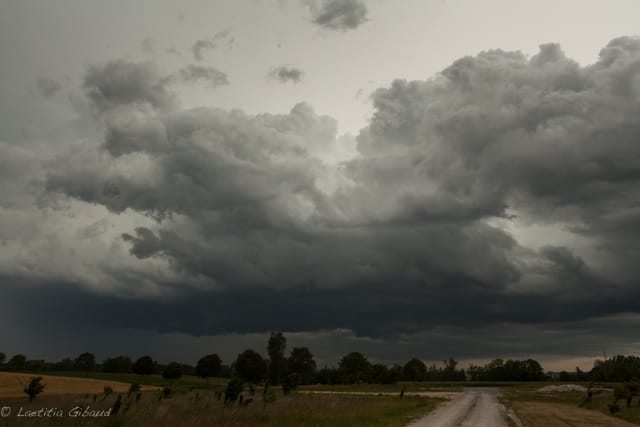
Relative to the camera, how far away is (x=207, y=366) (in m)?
163

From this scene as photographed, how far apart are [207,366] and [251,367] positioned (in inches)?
603

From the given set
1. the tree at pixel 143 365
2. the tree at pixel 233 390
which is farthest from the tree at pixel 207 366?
the tree at pixel 233 390

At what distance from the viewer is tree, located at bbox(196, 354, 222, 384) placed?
535ft

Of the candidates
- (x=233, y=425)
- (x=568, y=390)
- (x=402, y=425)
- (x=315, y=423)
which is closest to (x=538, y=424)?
(x=402, y=425)

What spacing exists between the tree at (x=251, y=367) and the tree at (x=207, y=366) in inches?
277

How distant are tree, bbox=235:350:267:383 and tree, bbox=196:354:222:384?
704 cm

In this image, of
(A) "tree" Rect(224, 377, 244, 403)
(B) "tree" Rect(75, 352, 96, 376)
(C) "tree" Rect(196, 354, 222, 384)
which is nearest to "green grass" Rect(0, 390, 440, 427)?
(A) "tree" Rect(224, 377, 244, 403)

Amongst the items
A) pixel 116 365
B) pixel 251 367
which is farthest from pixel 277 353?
pixel 116 365

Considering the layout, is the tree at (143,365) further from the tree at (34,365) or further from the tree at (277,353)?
the tree at (277,353)

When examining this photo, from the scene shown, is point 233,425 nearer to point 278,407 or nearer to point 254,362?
point 278,407

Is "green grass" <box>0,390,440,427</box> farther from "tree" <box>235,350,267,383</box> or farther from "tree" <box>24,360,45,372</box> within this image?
"tree" <box>235,350,267,383</box>

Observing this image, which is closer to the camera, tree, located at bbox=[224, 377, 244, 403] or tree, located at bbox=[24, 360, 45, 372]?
tree, located at bbox=[224, 377, 244, 403]

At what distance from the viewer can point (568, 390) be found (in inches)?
5241

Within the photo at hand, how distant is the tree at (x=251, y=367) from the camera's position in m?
158
